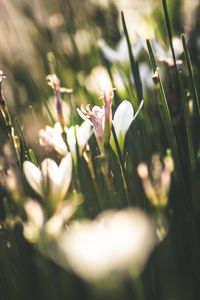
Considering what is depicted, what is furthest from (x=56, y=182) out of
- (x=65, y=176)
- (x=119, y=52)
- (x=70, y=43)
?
(x=70, y=43)

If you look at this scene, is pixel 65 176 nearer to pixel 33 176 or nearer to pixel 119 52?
pixel 33 176

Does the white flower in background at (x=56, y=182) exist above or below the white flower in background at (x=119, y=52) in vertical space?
below

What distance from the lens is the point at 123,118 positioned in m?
0.43

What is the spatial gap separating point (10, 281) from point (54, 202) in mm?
94

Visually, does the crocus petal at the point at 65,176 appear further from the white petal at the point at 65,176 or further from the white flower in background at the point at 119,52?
the white flower in background at the point at 119,52

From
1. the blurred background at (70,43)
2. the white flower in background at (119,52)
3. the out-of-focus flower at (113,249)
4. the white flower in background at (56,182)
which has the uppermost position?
the blurred background at (70,43)

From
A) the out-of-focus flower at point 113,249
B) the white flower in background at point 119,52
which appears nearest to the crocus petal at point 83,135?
the out-of-focus flower at point 113,249

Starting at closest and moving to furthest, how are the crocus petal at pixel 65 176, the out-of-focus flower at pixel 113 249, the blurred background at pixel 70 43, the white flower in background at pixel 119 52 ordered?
the out-of-focus flower at pixel 113 249 < the crocus petal at pixel 65 176 < the white flower in background at pixel 119 52 < the blurred background at pixel 70 43

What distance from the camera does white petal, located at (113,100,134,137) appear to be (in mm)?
423

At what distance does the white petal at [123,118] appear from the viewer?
16.6 inches

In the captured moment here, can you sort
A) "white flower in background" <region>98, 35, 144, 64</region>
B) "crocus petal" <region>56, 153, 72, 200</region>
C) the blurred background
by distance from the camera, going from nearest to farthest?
"crocus petal" <region>56, 153, 72, 200</region>, "white flower in background" <region>98, 35, 144, 64</region>, the blurred background

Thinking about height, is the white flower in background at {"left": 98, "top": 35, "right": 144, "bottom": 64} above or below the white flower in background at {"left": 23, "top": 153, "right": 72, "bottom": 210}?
above

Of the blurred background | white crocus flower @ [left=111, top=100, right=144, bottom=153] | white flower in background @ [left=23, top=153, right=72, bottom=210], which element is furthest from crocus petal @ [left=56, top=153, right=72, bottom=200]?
the blurred background

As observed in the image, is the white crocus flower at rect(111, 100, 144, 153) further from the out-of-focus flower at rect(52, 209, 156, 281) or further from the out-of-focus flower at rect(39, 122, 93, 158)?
the out-of-focus flower at rect(52, 209, 156, 281)
